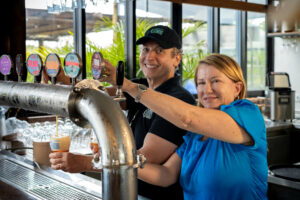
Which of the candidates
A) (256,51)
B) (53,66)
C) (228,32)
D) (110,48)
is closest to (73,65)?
(53,66)

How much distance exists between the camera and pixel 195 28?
5.56 m

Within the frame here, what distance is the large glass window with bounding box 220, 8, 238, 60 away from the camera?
240 inches

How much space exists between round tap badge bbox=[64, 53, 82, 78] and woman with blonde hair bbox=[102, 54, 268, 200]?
17 cm

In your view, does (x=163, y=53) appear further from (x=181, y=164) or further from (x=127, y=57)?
(x=127, y=57)

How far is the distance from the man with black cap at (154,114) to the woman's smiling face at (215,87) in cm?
24

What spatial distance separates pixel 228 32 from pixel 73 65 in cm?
544

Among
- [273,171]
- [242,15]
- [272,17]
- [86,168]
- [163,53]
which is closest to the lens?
[86,168]

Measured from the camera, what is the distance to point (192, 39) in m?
5.61

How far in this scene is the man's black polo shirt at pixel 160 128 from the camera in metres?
1.71

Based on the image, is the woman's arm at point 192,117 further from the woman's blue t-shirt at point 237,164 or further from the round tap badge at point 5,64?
the round tap badge at point 5,64

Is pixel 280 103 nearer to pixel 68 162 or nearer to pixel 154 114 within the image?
pixel 154 114

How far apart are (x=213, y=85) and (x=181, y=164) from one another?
1.20ft

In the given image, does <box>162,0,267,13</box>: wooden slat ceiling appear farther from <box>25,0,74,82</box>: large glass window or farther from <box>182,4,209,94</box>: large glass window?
<box>182,4,209,94</box>: large glass window

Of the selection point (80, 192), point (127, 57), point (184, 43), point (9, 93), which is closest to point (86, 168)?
point (80, 192)
